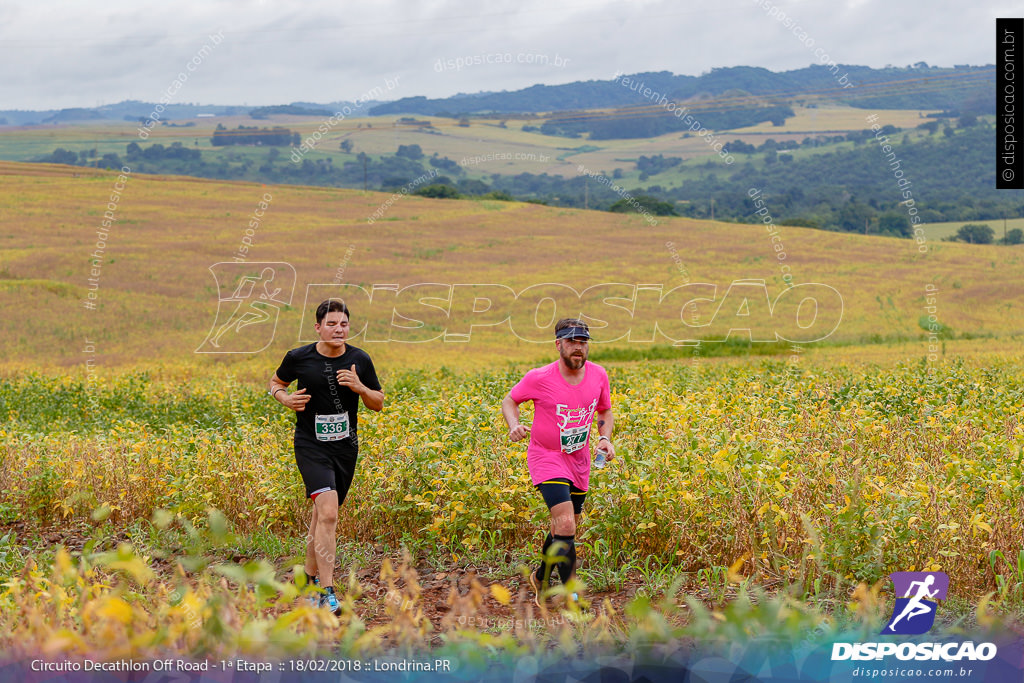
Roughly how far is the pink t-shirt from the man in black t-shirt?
3.53 feet

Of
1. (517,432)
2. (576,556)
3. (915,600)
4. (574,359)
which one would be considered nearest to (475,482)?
(576,556)

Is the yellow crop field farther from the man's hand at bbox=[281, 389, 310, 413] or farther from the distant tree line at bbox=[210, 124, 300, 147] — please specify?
the distant tree line at bbox=[210, 124, 300, 147]

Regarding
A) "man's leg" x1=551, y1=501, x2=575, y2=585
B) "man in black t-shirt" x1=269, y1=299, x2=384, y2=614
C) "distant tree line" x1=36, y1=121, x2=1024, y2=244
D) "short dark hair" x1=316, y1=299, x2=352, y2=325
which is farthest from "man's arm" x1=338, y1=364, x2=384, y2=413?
"distant tree line" x1=36, y1=121, x2=1024, y2=244

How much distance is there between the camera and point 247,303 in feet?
126

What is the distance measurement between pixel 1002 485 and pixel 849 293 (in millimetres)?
38375

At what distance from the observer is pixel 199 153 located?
3831 inches

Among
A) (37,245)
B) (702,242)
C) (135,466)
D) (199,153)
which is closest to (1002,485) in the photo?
(135,466)

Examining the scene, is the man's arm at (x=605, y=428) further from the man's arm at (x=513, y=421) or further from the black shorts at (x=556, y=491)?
the man's arm at (x=513, y=421)

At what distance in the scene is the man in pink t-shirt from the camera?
6.02 m

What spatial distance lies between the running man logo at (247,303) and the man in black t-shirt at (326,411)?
23494 millimetres

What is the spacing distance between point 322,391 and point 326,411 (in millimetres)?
146

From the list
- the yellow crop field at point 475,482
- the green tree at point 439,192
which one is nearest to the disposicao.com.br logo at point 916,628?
the yellow crop field at point 475,482

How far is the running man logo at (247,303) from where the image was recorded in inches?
1224

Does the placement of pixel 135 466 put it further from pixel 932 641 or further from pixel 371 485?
pixel 932 641
